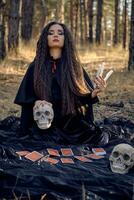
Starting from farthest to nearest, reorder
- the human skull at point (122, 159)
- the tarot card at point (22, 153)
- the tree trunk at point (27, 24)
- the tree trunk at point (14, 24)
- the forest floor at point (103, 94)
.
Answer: the tree trunk at point (27, 24) < the tree trunk at point (14, 24) < the forest floor at point (103, 94) < the tarot card at point (22, 153) < the human skull at point (122, 159)

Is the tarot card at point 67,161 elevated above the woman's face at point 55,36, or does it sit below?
below

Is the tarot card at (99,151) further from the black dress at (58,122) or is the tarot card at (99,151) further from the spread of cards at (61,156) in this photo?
the black dress at (58,122)

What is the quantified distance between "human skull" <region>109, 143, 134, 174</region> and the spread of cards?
1.58ft

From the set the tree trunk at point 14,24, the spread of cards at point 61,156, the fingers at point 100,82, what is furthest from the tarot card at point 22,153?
the tree trunk at point 14,24

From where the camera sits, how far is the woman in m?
5.84

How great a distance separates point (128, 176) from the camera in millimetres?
4492

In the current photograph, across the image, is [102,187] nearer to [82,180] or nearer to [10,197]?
[82,180]

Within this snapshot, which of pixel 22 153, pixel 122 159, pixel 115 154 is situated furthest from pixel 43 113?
pixel 122 159

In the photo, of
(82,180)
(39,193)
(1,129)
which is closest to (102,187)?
(82,180)

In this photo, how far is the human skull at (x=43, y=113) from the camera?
5.67 metres

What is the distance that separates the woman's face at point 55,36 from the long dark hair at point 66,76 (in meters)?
0.04

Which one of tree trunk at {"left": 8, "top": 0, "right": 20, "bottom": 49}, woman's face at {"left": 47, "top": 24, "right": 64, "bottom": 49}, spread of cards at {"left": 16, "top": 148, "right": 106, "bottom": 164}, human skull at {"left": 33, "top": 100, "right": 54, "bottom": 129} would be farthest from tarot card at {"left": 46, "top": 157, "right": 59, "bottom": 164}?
tree trunk at {"left": 8, "top": 0, "right": 20, "bottom": 49}

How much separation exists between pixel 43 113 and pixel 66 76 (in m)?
0.55

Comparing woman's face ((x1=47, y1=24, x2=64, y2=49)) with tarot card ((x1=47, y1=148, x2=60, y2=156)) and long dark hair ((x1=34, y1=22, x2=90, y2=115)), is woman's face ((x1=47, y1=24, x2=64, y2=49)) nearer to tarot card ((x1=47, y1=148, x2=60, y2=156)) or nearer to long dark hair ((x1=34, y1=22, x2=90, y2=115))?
long dark hair ((x1=34, y1=22, x2=90, y2=115))
